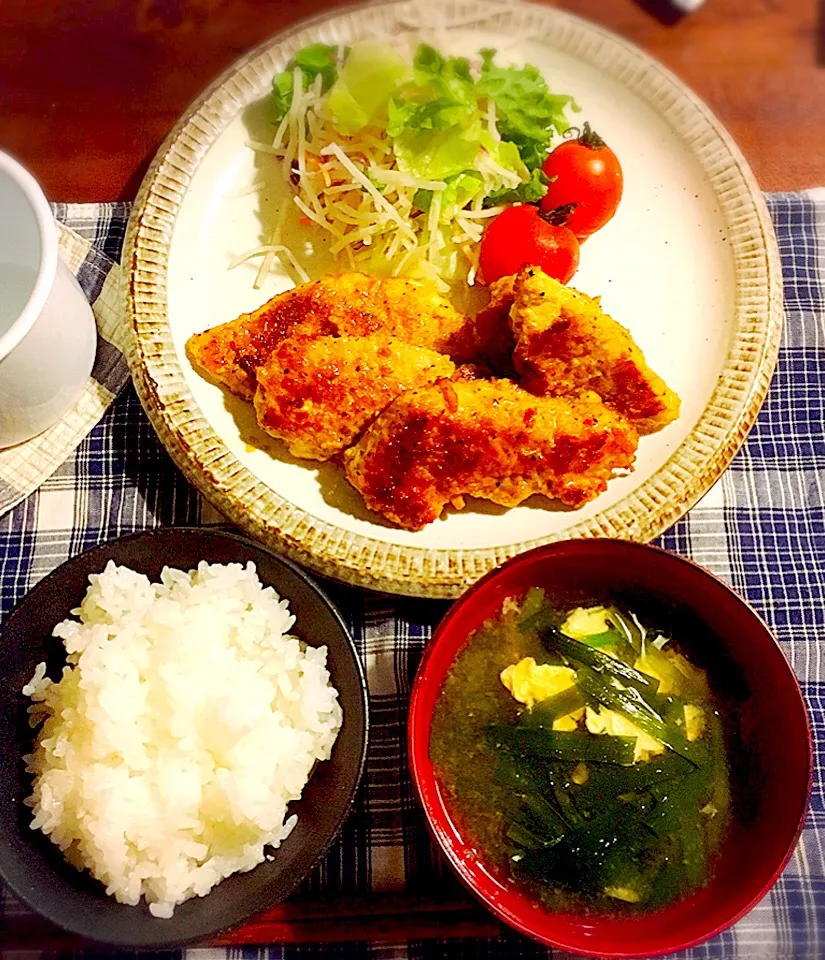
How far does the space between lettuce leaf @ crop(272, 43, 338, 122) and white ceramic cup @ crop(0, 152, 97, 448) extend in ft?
2.52

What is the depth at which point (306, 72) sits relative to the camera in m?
2.38

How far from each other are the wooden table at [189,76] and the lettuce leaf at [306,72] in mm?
118

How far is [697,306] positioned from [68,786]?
192 centimetres

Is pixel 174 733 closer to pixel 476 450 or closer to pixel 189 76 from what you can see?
pixel 476 450

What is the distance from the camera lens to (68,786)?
171cm

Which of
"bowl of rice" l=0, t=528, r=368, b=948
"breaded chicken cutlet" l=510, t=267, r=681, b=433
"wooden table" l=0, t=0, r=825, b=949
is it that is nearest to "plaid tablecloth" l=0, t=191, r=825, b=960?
"wooden table" l=0, t=0, r=825, b=949

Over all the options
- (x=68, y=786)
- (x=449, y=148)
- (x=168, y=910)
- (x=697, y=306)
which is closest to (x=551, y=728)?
(x=168, y=910)

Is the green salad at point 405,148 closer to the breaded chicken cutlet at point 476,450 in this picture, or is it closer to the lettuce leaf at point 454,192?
the lettuce leaf at point 454,192

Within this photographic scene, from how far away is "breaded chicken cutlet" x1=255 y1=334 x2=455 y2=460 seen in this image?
206 cm

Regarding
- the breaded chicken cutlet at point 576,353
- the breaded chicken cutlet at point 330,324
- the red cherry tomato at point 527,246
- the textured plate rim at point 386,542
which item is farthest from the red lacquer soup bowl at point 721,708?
the red cherry tomato at point 527,246

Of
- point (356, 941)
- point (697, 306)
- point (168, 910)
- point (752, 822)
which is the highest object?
point (697, 306)

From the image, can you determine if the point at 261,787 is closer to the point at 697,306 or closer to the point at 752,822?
the point at 752,822

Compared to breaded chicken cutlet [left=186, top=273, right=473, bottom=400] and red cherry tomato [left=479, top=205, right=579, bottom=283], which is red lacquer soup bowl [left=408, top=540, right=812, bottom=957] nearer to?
breaded chicken cutlet [left=186, top=273, right=473, bottom=400]

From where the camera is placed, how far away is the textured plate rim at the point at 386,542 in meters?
2.04
